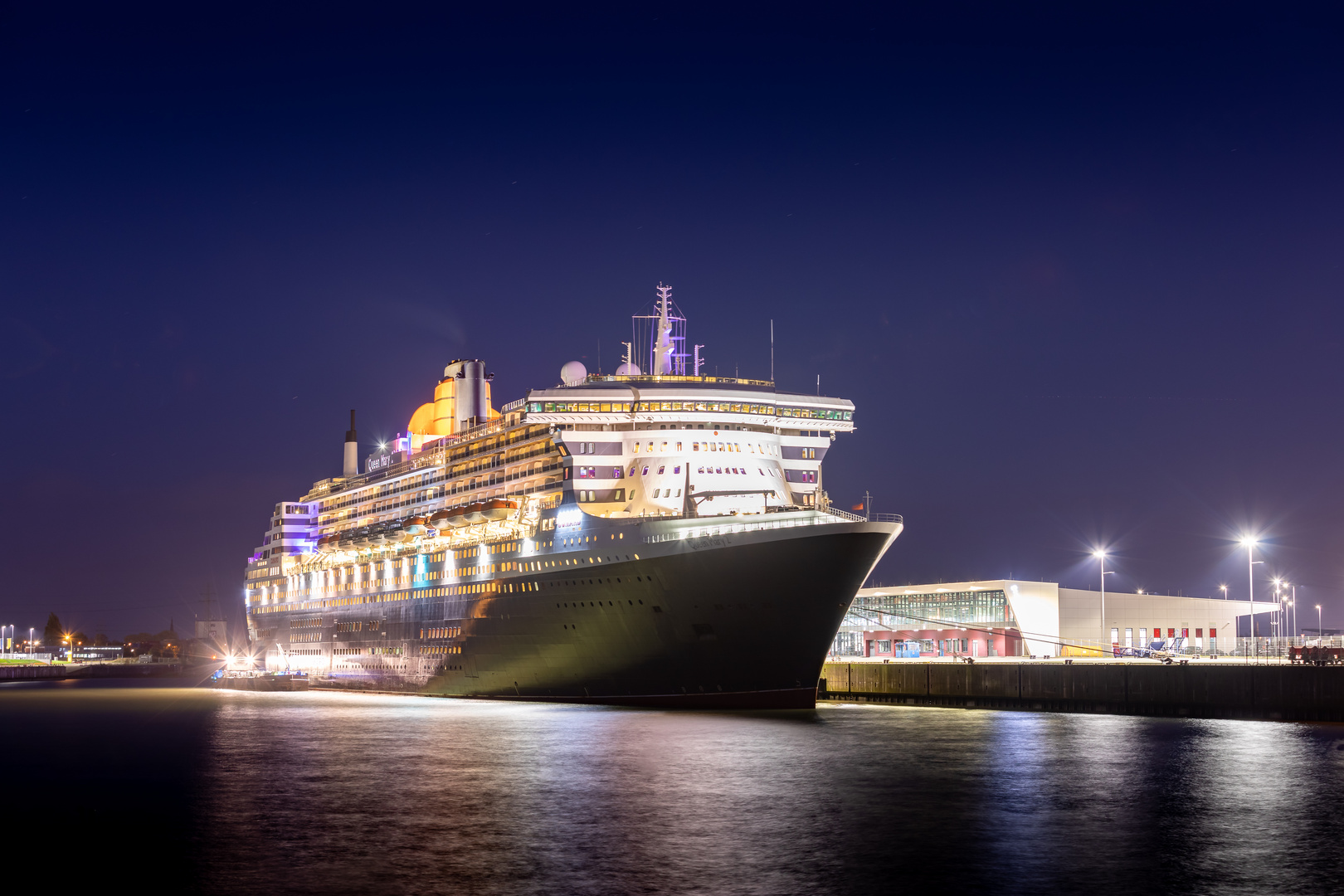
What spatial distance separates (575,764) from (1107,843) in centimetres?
1513

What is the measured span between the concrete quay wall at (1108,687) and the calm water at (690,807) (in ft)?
7.10

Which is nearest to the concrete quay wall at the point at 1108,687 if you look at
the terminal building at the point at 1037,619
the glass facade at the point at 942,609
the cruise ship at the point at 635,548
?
the glass facade at the point at 942,609

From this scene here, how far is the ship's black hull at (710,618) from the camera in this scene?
4412 centimetres

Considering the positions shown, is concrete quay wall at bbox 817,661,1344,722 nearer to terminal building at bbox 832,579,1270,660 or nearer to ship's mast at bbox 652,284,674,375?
terminal building at bbox 832,579,1270,660

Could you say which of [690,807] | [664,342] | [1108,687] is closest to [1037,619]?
[1108,687]

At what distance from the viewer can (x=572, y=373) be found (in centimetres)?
5672

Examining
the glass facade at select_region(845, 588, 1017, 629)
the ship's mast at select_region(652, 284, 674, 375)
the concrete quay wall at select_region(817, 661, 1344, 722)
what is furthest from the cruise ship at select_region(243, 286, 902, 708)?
the glass facade at select_region(845, 588, 1017, 629)

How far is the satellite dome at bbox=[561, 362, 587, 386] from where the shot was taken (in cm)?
5662

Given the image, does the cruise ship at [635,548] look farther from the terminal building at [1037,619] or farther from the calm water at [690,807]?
the terminal building at [1037,619]

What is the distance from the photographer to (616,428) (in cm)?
4994

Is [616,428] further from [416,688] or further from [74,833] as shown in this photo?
[74,833]

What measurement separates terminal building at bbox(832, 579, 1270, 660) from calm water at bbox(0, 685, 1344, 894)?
105 feet

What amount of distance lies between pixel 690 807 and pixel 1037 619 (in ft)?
194

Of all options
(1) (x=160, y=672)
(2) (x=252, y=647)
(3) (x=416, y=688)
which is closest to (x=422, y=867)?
(3) (x=416, y=688)
